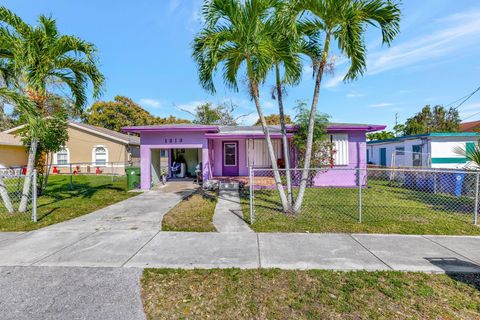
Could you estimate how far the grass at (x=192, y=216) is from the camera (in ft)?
19.3

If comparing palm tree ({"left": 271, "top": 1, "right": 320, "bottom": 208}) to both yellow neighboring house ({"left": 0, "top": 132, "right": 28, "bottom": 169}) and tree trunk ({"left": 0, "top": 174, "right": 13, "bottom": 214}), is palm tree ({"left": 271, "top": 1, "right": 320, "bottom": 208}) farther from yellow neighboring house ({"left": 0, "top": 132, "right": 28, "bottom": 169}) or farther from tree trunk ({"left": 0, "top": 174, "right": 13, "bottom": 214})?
yellow neighboring house ({"left": 0, "top": 132, "right": 28, "bottom": 169})

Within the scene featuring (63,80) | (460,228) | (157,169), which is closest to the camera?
(460,228)

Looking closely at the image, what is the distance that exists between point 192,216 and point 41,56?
252 inches

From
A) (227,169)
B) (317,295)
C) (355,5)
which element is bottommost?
(317,295)

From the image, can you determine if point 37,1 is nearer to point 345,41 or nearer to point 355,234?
point 345,41

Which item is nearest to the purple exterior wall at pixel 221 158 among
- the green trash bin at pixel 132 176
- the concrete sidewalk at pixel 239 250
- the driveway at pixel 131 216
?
the driveway at pixel 131 216

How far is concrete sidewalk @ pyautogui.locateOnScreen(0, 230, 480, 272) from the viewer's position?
3.94m

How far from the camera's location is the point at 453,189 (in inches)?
390

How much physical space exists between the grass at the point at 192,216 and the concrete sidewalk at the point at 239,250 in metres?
0.42

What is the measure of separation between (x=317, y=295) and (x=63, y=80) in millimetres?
9578

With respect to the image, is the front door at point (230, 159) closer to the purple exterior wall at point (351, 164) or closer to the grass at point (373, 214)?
the grass at point (373, 214)

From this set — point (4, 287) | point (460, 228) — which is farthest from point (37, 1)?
point (460, 228)

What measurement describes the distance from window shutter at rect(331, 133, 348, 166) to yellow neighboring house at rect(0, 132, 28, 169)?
2280cm

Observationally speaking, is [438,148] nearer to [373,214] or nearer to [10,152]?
[373,214]
